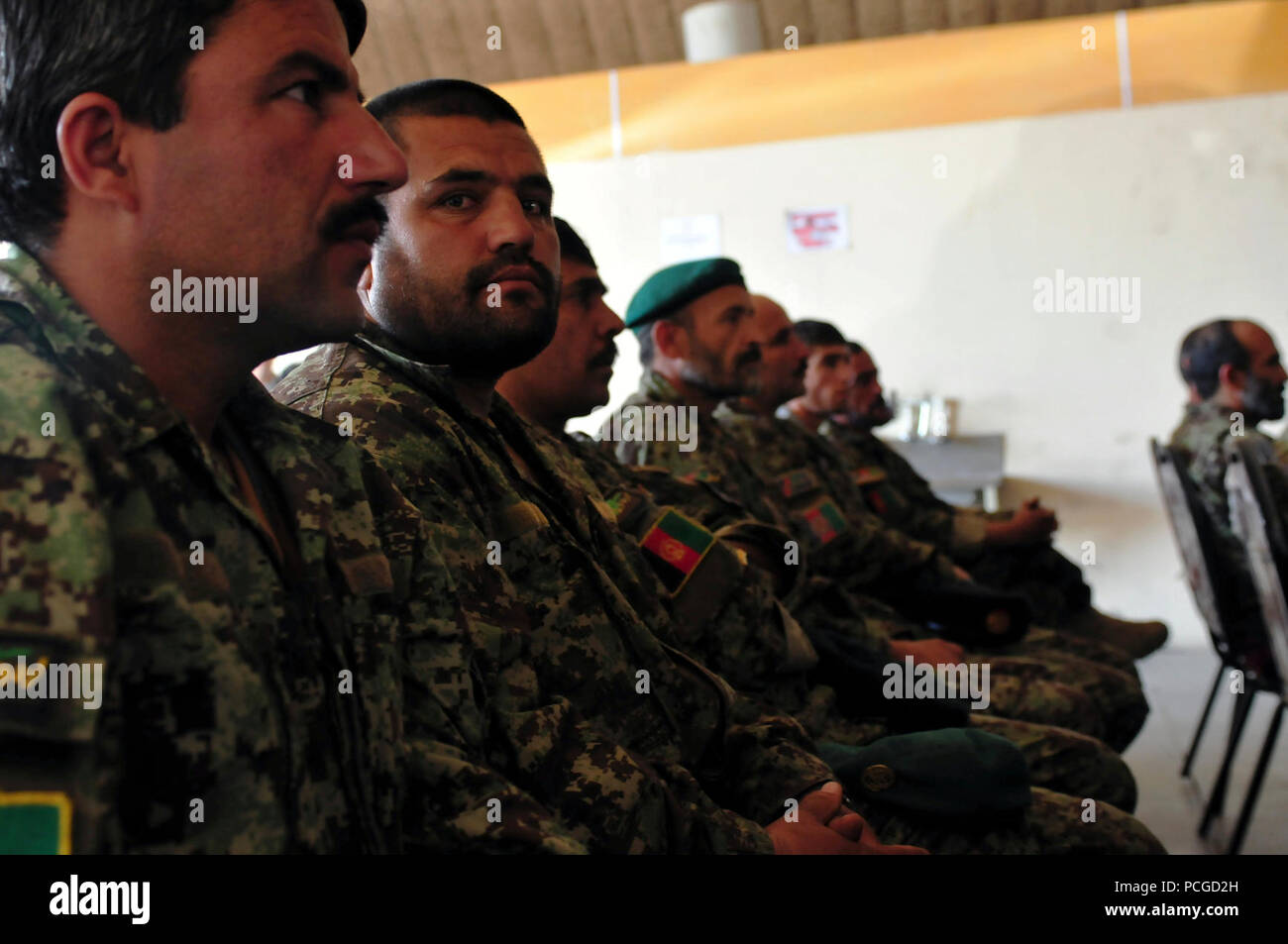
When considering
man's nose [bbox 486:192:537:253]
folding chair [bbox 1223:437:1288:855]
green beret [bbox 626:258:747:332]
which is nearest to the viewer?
man's nose [bbox 486:192:537:253]

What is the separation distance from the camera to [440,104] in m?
1.36

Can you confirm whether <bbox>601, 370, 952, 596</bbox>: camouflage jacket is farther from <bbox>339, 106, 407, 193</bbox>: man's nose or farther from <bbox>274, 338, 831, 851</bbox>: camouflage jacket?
<bbox>339, 106, 407, 193</bbox>: man's nose

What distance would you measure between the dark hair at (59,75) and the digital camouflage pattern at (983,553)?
259 cm

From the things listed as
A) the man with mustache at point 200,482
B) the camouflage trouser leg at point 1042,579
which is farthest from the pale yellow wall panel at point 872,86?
the man with mustache at point 200,482

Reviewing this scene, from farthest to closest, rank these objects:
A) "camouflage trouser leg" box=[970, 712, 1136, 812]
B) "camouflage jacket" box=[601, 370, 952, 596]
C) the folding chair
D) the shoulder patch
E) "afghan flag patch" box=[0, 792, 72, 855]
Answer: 1. the shoulder patch
2. "camouflage jacket" box=[601, 370, 952, 596]
3. the folding chair
4. "camouflage trouser leg" box=[970, 712, 1136, 812]
5. "afghan flag patch" box=[0, 792, 72, 855]

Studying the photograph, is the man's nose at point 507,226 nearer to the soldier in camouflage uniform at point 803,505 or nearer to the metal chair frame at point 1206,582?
the soldier in camouflage uniform at point 803,505

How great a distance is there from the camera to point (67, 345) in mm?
734

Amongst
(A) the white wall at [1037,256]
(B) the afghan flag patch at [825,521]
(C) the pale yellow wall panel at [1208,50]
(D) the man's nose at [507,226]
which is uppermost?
(C) the pale yellow wall panel at [1208,50]

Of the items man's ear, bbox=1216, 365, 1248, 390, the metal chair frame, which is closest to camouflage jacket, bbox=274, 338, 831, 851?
the metal chair frame

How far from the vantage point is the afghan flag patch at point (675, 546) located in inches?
62.6

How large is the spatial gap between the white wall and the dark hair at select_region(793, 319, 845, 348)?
187 centimetres

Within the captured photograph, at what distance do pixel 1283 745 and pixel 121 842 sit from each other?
12.3 ft

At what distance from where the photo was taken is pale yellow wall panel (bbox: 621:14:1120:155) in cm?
548

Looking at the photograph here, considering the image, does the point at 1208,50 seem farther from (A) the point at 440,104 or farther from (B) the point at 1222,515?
(A) the point at 440,104
